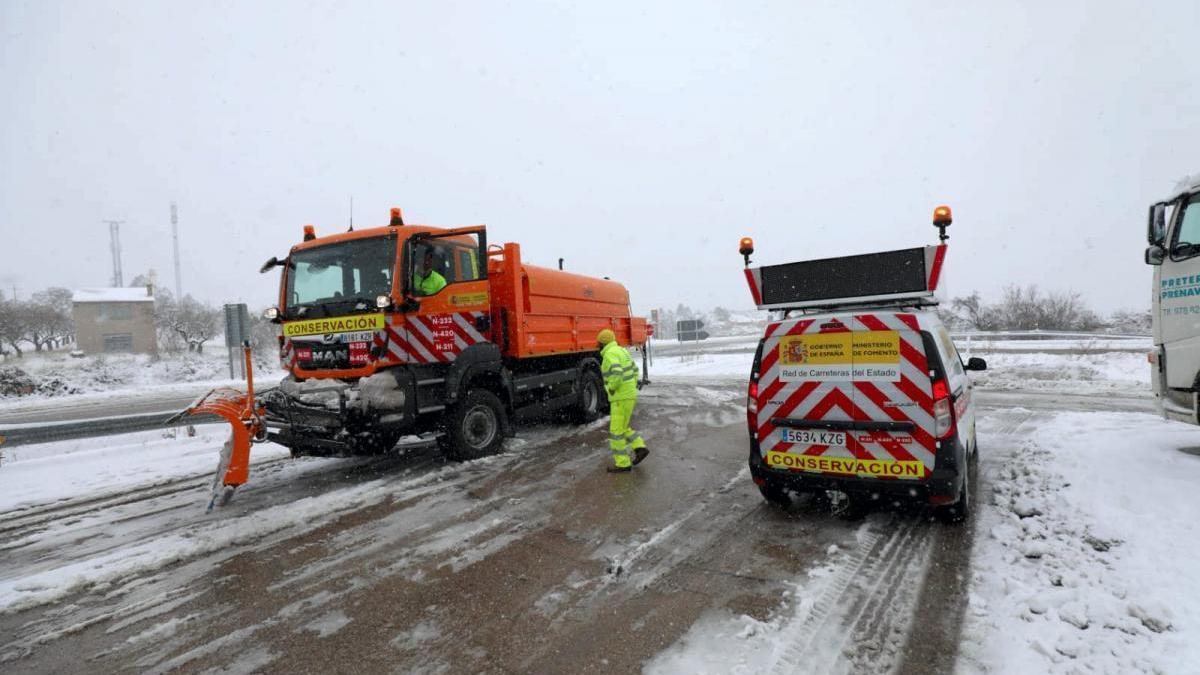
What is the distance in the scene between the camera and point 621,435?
6629mm

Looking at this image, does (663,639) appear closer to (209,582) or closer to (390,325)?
(209,582)

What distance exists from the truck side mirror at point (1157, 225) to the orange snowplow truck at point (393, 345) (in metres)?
6.97

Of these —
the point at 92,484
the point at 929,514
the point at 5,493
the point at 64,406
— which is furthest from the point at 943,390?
the point at 64,406

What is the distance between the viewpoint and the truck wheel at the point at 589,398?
9867 millimetres

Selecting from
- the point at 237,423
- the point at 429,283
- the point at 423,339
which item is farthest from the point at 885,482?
the point at 237,423

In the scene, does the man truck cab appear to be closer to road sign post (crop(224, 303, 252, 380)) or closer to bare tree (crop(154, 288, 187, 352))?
road sign post (crop(224, 303, 252, 380))

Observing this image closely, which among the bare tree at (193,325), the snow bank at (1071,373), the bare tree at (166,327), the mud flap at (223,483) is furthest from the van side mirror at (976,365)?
the bare tree at (166,327)

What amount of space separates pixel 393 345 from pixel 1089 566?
6.26m

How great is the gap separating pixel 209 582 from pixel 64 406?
2085 cm

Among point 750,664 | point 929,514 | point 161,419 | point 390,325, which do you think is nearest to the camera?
point 750,664

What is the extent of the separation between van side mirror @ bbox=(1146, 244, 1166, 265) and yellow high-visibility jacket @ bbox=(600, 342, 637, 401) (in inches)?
212

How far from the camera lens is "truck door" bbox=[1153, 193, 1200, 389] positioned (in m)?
5.28

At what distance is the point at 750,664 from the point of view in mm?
2732

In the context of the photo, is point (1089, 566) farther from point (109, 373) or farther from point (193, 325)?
point (193, 325)
